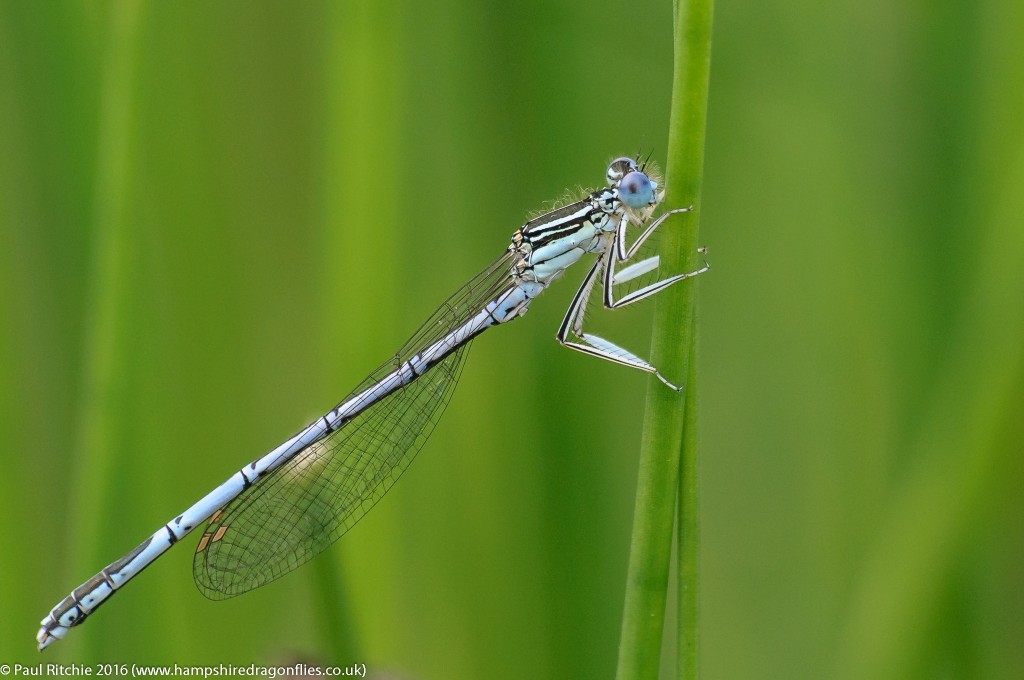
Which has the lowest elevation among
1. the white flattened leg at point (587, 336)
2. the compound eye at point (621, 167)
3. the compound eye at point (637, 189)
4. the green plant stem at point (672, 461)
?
the green plant stem at point (672, 461)

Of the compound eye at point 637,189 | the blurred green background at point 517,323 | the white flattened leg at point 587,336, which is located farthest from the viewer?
the compound eye at point 637,189

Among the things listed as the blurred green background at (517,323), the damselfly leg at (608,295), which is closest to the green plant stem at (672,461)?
the damselfly leg at (608,295)

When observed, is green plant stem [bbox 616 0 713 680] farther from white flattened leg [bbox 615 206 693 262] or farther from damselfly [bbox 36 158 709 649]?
damselfly [bbox 36 158 709 649]

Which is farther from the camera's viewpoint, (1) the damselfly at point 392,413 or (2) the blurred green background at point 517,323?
(1) the damselfly at point 392,413

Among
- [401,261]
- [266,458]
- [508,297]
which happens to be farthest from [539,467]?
[266,458]

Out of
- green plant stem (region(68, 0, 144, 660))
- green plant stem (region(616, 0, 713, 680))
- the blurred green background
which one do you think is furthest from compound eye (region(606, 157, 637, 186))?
green plant stem (region(68, 0, 144, 660))

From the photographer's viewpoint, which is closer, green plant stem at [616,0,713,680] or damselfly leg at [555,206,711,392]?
green plant stem at [616,0,713,680]

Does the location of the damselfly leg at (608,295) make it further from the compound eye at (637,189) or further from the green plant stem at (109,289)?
the green plant stem at (109,289)

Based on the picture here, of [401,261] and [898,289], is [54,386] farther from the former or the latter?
[898,289]
